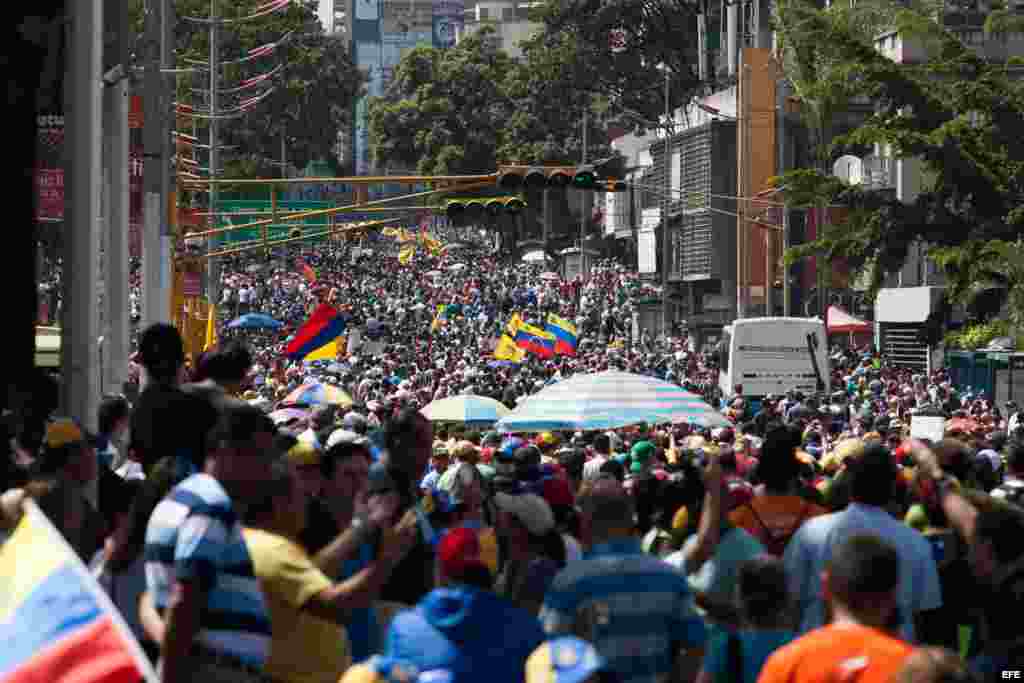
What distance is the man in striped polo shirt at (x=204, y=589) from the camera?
5.70 metres

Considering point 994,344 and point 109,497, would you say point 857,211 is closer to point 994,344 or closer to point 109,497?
point 994,344

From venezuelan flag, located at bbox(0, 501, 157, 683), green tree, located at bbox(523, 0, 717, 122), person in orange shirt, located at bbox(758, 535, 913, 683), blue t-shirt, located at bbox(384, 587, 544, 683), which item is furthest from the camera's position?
green tree, located at bbox(523, 0, 717, 122)

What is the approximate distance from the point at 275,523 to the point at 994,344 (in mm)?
33729

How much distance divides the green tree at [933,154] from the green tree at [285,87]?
65935mm

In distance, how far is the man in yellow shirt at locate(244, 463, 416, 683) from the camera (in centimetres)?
598

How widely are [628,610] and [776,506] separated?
7.50 ft

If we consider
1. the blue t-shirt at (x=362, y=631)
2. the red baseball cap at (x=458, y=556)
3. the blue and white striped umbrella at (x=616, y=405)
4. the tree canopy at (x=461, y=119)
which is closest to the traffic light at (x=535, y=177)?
the blue and white striped umbrella at (x=616, y=405)

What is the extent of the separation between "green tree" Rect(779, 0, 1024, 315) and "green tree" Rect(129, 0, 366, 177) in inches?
2596

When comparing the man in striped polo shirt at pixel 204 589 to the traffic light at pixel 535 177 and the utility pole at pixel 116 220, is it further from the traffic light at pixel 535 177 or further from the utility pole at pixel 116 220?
the traffic light at pixel 535 177

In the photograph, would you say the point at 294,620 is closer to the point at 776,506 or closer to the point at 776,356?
the point at 776,506

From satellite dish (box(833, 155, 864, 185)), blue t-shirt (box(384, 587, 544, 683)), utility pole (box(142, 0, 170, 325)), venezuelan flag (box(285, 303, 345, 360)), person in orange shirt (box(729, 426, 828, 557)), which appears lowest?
blue t-shirt (box(384, 587, 544, 683))

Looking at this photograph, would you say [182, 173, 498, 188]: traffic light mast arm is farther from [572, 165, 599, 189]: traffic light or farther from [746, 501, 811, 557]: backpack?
[746, 501, 811, 557]: backpack

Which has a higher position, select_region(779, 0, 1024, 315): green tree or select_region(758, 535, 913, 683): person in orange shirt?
select_region(779, 0, 1024, 315): green tree

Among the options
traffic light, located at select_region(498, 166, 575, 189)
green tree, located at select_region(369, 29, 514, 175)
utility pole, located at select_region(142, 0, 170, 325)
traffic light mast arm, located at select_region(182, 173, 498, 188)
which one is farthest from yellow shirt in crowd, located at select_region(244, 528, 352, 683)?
green tree, located at select_region(369, 29, 514, 175)
